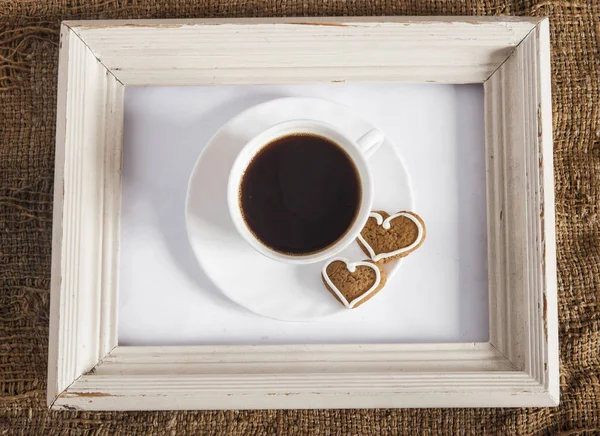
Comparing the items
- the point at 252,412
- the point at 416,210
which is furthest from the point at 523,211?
the point at 252,412

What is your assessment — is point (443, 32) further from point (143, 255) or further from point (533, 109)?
point (143, 255)

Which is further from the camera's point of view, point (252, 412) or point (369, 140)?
point (252, 412)

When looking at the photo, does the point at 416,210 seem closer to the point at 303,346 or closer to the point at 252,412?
the point at 303,346

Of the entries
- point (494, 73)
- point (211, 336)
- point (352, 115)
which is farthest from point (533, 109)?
point (211, 336)

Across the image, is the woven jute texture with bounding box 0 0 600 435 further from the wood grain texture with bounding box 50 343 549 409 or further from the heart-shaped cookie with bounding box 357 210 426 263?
the heart-shaped cookie with bounding box 357 210 426 263

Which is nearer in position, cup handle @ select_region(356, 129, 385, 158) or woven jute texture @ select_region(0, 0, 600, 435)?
cup handle @ select_region(356, 129, 385, 158)

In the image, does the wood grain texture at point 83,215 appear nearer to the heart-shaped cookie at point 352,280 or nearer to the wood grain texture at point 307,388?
the wood grain texture at point 307,388

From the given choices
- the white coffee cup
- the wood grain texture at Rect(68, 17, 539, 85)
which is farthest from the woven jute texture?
the white coffee cup

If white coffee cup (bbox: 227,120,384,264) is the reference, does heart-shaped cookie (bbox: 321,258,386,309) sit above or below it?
below
